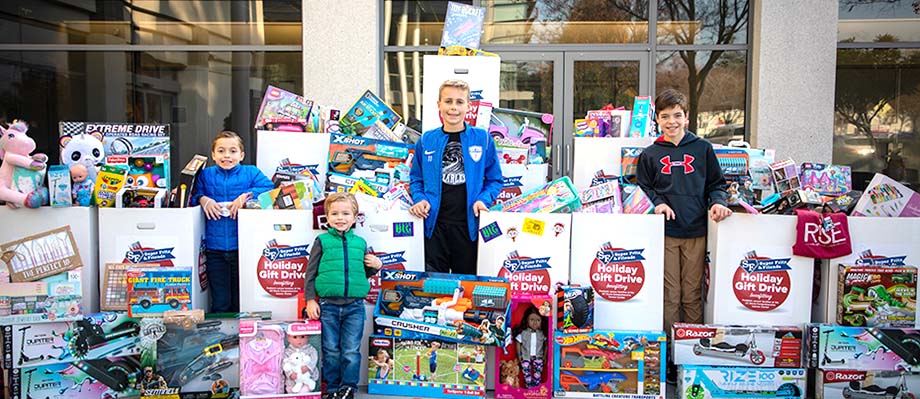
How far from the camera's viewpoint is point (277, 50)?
7270 mm

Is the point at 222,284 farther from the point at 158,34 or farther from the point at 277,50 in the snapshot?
the point at 158,34

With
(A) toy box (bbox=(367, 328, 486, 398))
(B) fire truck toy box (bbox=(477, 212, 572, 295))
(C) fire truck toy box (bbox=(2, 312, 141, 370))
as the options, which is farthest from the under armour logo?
(C) fire truck toy box (bbox=(2, 312, 141, 370))

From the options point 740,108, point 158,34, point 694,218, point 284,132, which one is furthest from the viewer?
point 158,34

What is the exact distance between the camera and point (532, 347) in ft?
11.7

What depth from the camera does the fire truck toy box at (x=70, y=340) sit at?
138 inches

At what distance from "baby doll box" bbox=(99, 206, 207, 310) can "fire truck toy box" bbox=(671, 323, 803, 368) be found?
9.35 feet

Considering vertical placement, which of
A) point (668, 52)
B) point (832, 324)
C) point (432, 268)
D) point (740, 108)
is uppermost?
point (668, 52)

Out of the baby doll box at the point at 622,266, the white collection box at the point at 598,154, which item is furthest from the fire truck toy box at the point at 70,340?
the white collection box at the point at 598,154

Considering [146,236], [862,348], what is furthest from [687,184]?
[146,236]

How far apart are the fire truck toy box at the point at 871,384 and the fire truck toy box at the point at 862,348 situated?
31mm

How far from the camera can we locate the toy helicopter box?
3.56 meters

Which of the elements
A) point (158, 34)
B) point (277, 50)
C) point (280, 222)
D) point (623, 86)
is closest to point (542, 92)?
point (623, 86)

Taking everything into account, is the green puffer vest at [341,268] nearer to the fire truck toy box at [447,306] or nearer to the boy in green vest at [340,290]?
the boy in green vest at [340,290]

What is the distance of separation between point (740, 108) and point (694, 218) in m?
3.56
